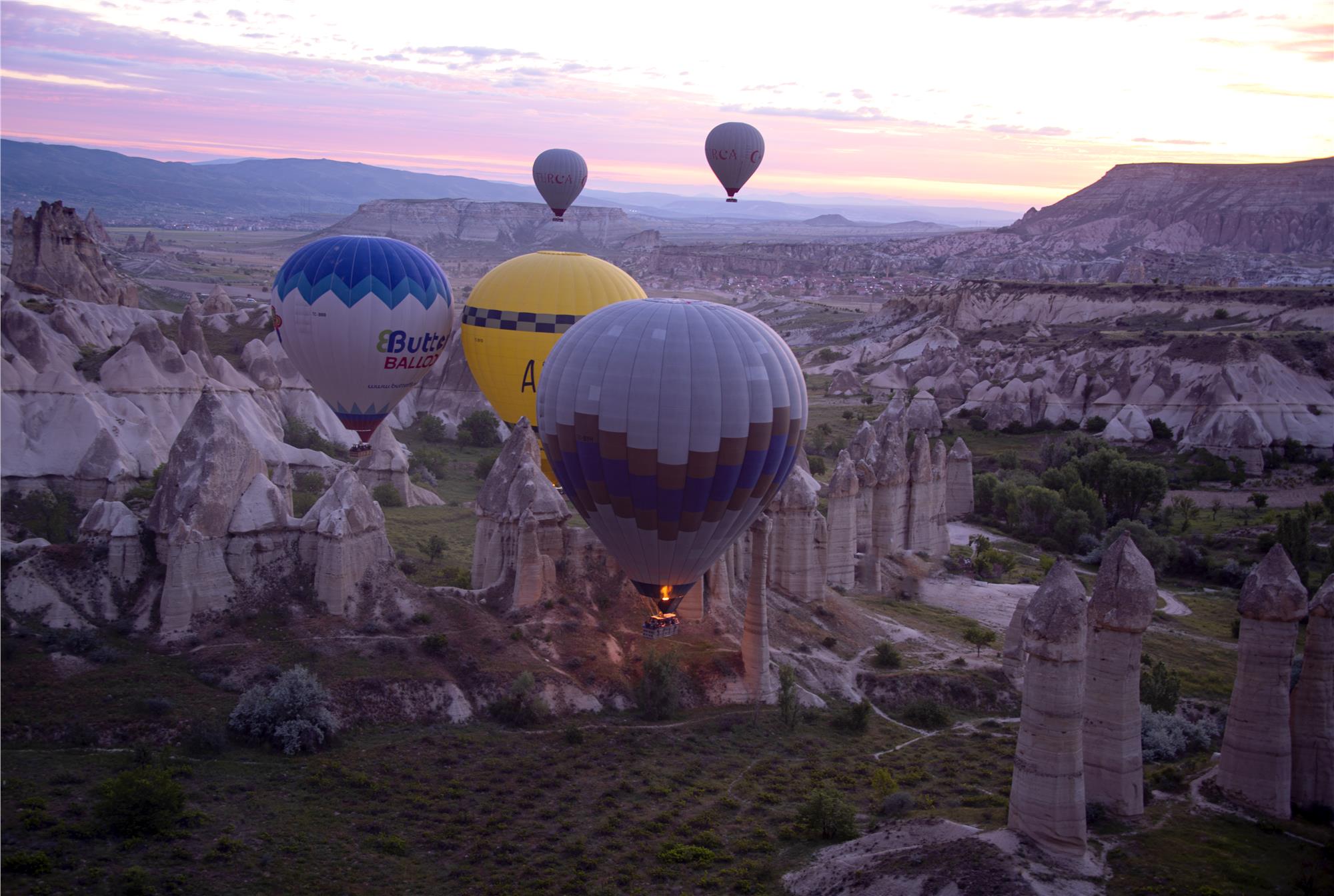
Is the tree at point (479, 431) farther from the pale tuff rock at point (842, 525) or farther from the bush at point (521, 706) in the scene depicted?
the bush at point (521, 706)

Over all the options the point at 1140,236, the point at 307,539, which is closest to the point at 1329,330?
the point at 307,539

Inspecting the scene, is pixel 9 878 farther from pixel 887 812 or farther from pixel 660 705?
pixel 887 812

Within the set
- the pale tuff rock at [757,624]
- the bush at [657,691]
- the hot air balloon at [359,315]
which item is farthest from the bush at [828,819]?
the hot air balloon at [359,315]

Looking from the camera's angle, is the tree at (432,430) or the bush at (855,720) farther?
the tree at (432,430)

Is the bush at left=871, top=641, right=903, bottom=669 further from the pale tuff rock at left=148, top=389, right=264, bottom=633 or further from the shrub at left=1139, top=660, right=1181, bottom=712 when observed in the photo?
the pale tuff rock at left=148, top=389, right=264, bottom=633

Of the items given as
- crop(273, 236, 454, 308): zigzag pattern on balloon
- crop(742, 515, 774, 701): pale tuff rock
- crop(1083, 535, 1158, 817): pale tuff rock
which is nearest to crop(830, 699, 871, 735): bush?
crop(742, 515, 774, 701): pale tuff rock
